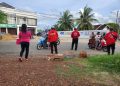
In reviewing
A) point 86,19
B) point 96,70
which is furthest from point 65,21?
point 96,70

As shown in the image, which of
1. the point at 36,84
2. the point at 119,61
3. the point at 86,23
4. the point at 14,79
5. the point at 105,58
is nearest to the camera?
the point at 36,84

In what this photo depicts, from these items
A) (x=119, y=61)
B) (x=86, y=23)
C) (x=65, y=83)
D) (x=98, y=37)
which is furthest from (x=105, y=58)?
(x=86, y=23)

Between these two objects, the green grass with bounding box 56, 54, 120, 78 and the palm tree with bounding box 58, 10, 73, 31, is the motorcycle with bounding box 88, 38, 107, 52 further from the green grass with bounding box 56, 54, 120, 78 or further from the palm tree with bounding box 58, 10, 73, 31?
the palm tree with bounding box 58, 10, 73, 31

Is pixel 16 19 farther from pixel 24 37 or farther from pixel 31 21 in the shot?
pixel 24 37

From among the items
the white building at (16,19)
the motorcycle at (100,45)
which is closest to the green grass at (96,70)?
the motorcycle at (100,45)

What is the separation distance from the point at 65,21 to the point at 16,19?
13451mm

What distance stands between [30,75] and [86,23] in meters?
81.0

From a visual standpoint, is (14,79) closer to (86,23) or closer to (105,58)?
(105,58)

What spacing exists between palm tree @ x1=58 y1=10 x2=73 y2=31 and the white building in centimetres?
757

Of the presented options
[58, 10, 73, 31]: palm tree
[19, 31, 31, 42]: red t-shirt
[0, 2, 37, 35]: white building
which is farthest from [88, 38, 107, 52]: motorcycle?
[58, 10, 73, 31]: palm tree

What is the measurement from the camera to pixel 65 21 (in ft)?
316

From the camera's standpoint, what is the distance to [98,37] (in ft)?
89.7

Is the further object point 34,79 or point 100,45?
point 100,45

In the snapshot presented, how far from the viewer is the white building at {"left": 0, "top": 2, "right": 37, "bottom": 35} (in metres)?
88.4
